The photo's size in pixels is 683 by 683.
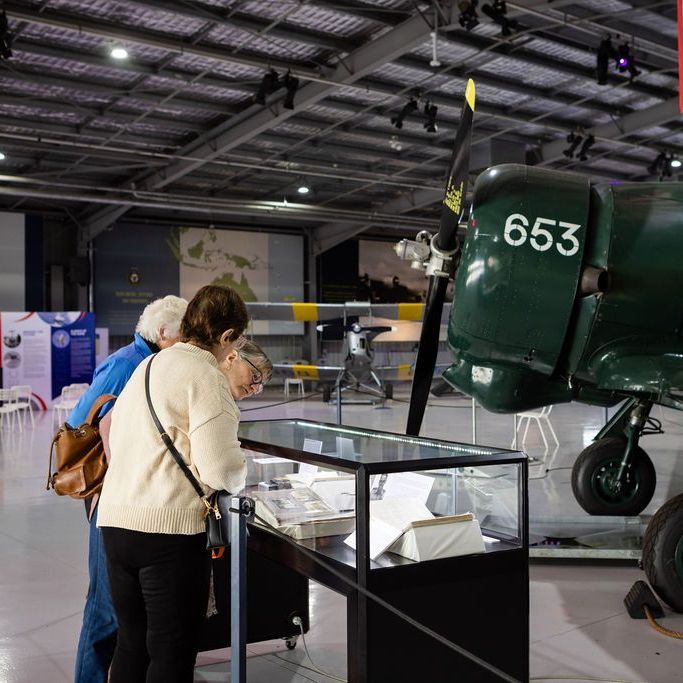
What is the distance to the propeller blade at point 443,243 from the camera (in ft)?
13.1

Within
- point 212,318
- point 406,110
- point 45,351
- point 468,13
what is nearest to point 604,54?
point 468,13

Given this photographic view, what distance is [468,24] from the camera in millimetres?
8227

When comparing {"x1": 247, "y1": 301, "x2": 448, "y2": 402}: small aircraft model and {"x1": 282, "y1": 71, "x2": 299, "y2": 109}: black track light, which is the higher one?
{"x1": 282, "y1": 71, "x2": 299, "y2": 109}: black track light

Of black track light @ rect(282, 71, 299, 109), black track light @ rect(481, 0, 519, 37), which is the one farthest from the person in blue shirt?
black track light @ rect(282, 71, 299, 109)

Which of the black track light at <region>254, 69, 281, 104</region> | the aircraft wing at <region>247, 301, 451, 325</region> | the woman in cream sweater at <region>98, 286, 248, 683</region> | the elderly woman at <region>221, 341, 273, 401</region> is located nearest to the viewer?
the woman in cream sweater at <region>98, 286, 248, 683</region>

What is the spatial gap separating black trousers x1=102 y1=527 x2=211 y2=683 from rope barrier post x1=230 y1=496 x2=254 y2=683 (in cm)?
12

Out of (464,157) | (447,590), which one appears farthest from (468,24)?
(447,590)

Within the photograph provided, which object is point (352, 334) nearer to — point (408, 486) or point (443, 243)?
point (443, 243)

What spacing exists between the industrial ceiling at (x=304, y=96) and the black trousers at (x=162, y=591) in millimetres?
7605

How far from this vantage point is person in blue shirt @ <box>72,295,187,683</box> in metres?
2.58

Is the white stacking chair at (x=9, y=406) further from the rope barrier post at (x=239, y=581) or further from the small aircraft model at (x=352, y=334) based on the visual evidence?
the rope barrier post at (x=239, y=581)

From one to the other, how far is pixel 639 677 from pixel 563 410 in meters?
11.5

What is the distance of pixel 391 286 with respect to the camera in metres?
23.2

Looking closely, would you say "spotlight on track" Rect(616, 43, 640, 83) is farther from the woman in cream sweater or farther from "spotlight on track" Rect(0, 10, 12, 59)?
the woman in cream sweater
